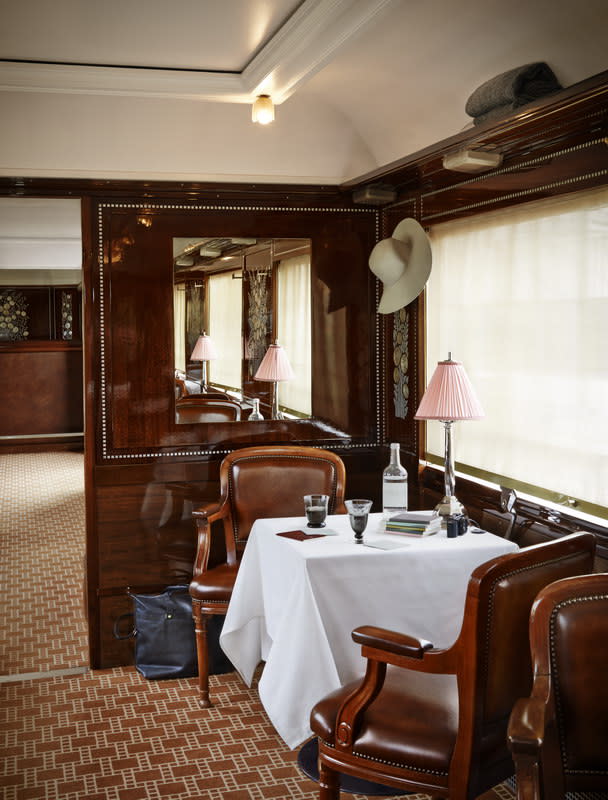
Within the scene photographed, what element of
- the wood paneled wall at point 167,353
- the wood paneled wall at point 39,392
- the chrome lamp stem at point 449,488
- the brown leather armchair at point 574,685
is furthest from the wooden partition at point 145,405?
the wood paneled wall at point 39,392

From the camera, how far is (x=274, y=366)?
4.42 meters

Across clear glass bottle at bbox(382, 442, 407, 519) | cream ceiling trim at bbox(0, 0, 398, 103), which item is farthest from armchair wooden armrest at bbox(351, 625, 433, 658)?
cream ceiling trim at bbox(0, 0, 398, 103)

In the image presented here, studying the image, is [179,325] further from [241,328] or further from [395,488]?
[395,488]

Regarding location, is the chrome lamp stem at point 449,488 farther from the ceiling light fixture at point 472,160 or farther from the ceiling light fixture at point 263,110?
the ceiling light fixture at point 263,110

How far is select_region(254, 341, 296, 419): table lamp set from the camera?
4.41 meters

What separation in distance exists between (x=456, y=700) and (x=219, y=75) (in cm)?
270

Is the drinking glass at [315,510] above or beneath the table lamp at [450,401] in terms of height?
beneath

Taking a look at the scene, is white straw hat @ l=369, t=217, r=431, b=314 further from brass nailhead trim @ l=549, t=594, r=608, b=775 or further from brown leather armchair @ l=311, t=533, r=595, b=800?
brass nailhead trim @ l=549, t=594, r=608, b=775

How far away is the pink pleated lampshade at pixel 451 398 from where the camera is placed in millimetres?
3254

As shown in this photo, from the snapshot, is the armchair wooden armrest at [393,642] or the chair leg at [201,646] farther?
the chair leg at [201,646]

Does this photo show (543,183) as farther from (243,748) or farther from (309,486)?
(243,748)

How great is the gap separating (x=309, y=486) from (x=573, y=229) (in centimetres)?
180

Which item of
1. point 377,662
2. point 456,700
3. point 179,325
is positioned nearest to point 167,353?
point 179,325

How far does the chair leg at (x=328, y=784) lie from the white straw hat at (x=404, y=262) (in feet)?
7.34
